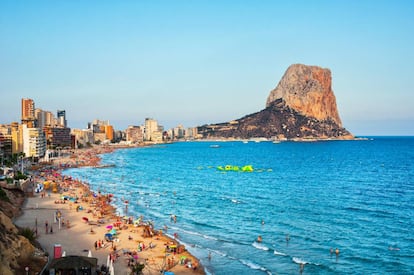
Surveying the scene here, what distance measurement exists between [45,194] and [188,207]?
21.9 m

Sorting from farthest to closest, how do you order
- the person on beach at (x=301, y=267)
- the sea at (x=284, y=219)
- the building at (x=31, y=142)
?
the building at (x=31, y=142)
the sea at (x=284, y=219)
the person on beach at (x=301, y=267)

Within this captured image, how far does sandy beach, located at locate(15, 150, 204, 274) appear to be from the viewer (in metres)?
27.8

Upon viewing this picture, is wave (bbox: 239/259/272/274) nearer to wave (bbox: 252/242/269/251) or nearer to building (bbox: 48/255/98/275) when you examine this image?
wave (bbox: 252/242/269/251)

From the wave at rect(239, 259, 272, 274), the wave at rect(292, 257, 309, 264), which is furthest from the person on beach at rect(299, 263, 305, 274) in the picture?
the wave at rect(239, 259, 272, 274)

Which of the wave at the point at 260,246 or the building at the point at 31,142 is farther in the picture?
the building at the point at 31,142

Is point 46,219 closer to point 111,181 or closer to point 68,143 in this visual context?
point 111,181

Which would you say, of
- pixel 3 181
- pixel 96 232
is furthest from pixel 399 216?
pixel 3 181

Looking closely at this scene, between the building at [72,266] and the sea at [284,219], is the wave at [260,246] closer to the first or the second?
the sea at [284,219]

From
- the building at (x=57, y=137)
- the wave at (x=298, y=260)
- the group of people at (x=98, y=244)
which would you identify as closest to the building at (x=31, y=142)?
the building at (x=57, y=137)

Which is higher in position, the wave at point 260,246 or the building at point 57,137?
the building at point 57,137

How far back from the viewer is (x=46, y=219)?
40.3m

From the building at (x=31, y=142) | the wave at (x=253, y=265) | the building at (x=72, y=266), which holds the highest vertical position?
the building at (x=31, y=142)

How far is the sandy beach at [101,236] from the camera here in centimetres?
2784

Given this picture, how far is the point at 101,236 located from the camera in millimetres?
34719
